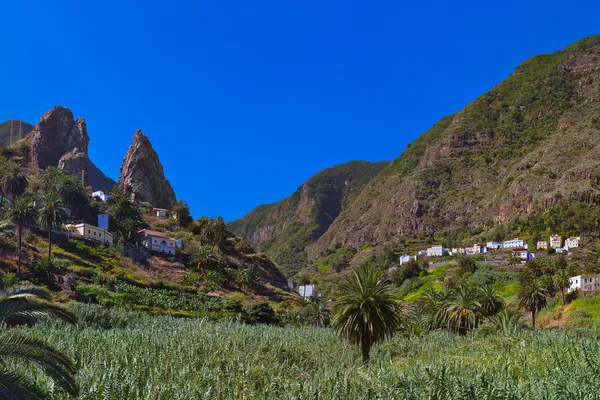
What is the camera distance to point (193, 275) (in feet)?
240

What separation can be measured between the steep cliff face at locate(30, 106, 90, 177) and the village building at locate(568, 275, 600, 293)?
10761 centimetres

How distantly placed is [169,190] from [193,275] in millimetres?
78457

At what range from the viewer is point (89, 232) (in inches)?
3039

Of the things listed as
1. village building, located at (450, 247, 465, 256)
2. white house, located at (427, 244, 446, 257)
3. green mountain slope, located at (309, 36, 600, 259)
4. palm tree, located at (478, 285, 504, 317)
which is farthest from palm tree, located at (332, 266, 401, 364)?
green mountain slope, located at (309, 36, 600, 259)

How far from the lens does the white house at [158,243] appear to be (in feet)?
270

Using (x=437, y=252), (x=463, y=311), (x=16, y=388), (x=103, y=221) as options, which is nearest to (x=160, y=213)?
(x=103, y=221)

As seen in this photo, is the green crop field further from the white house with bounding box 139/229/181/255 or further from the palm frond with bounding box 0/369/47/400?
the white house with bounding box 139/229/181/255

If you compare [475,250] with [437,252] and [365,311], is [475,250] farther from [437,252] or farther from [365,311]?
[365,311]

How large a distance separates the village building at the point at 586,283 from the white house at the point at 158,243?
60.5m

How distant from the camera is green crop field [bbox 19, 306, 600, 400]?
38.3 feet

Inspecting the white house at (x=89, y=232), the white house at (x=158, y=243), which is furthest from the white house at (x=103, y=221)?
the white house at (x=158, y=243)

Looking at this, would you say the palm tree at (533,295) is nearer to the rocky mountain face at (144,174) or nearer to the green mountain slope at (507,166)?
the green mountain slope at (507,166)

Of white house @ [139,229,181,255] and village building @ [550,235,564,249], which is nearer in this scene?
white house @ [139,229,181,255]

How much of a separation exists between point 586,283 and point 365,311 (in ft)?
168
